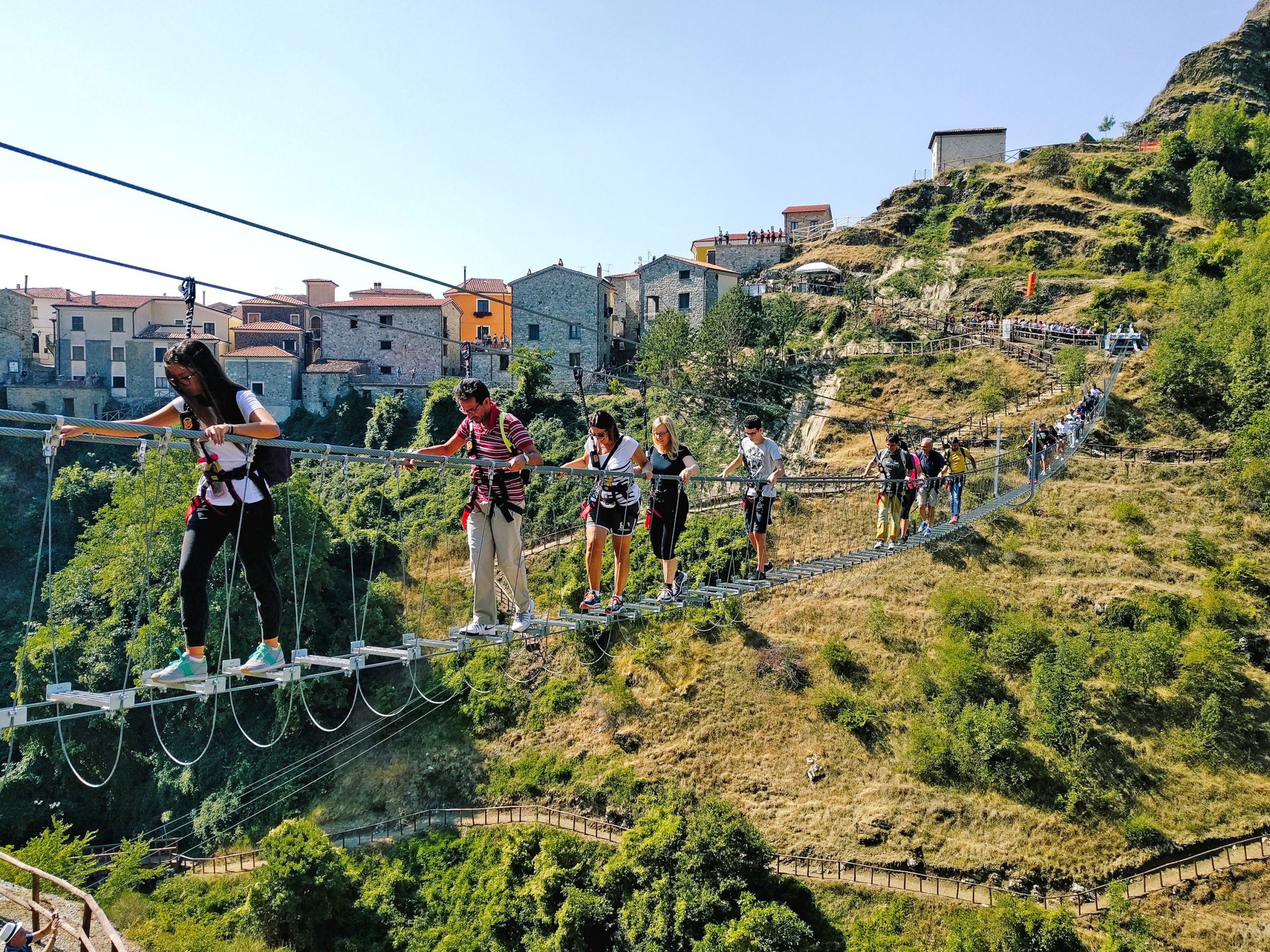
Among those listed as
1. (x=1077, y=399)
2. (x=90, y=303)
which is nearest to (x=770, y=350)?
(x=1077, y=399)

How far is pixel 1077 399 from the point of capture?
81.3 feet

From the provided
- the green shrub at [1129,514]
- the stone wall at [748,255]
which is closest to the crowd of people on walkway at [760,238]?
the stone wall at [748,255]

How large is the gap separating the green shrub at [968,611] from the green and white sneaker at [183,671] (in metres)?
17.3

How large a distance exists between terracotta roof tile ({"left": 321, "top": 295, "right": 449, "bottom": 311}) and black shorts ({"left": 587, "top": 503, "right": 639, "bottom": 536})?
1231 inches

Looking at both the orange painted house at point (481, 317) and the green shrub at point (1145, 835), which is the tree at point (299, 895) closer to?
the green shrub at point (1145, 835)

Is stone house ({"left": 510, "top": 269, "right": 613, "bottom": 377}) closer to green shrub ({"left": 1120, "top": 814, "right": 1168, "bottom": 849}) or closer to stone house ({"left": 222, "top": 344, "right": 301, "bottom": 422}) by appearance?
stone house ({"left": 222, "top": 344, "right": 301, "bottom": 422})

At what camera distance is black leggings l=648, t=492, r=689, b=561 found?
759cm

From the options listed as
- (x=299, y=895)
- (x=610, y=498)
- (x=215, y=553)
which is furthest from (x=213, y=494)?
(x=299, y=895)

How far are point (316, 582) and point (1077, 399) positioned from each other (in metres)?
19.8

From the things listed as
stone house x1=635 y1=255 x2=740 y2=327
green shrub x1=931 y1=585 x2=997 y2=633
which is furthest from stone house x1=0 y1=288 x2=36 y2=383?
green shrub x1=931 y1=585 x2=997 y2=633

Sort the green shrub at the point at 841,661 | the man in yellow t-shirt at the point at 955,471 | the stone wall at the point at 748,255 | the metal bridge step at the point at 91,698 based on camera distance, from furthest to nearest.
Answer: the stone wall at the point at 748,255 → the green shrub at the point at 841,661 → the man in yellow t-shirt at the point at 955,471 → the metal bridge step at the point at 91,698

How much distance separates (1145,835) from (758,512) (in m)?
11.1

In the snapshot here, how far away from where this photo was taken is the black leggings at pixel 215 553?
4.26m

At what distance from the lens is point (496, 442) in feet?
18.9
